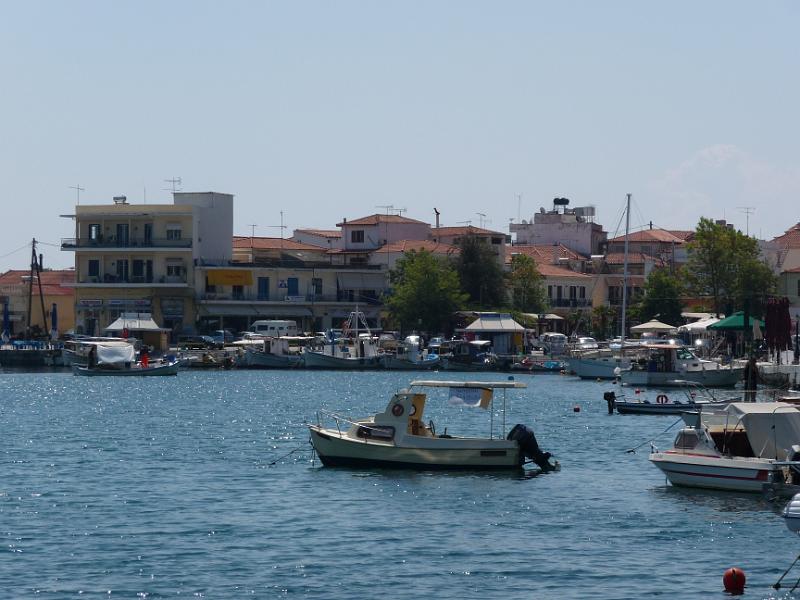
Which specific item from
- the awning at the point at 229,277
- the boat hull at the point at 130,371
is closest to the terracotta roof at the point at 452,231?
the awning at the point at 229,277

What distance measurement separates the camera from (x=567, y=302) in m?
141

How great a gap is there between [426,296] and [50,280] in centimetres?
4425

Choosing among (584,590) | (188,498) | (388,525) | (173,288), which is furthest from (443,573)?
(173,288)

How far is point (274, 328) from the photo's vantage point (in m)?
124

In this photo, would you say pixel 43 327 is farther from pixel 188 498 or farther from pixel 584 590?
pixel 584 590

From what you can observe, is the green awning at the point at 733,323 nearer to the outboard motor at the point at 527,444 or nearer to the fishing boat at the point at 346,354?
the fishing boat at the point at 346,354

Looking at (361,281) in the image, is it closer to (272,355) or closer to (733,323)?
(272,355)

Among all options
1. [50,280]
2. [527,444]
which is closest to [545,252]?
[50,280]

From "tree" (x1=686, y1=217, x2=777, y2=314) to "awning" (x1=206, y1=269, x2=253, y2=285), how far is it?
3594 cm

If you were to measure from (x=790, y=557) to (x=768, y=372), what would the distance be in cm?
5507

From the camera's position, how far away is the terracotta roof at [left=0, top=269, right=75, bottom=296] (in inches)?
5571

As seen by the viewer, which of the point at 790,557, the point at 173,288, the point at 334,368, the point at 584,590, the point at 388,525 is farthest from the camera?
the point at 173,288

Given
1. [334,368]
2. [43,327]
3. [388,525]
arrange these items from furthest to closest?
[43,327] → [334,368] → [388,525]

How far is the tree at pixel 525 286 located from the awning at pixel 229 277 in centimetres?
2258
